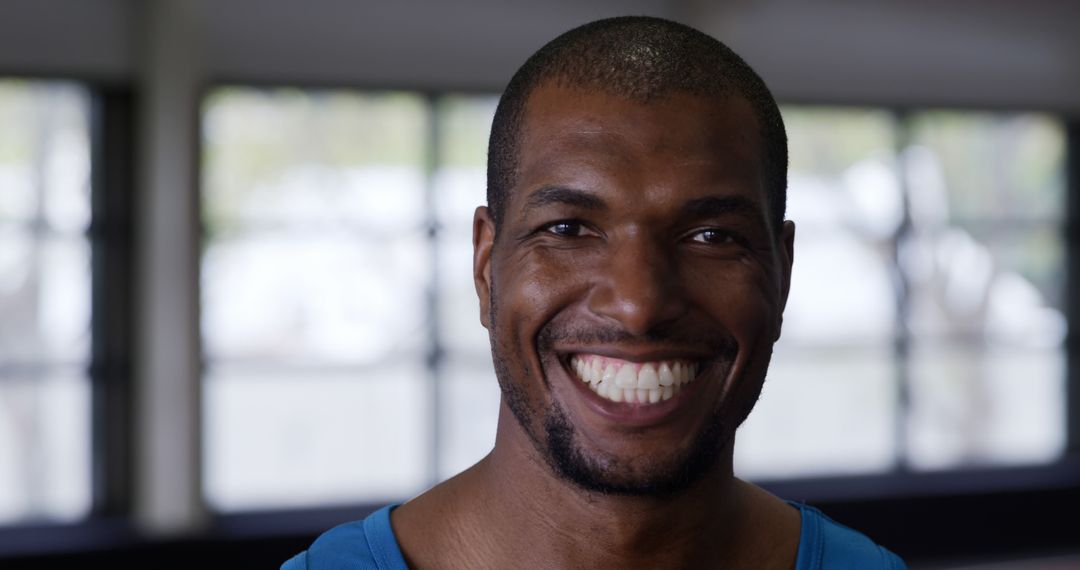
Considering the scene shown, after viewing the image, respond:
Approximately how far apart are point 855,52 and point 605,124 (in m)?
4.29

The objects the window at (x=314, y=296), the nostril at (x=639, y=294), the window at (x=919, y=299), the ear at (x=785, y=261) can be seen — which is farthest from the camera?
the window at (x=919, y=299)

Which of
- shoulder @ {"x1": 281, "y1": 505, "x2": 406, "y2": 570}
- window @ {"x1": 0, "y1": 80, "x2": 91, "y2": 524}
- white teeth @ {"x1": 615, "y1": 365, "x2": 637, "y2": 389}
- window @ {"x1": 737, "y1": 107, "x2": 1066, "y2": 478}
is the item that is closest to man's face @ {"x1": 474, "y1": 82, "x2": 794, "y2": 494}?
white teeth @ {"x1": 615, "y1": 365, "x2": 637, "y2": 389}

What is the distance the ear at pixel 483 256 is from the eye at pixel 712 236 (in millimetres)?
204

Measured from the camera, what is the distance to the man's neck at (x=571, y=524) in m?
1.07

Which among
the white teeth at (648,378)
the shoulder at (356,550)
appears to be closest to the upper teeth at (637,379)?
the white teeth at (648,378)

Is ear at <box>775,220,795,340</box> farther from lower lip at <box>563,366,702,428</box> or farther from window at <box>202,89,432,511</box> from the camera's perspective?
window at <box>202,89,432,511</box>

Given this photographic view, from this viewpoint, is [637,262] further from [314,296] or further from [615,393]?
[314,296]

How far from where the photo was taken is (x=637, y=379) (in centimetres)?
100

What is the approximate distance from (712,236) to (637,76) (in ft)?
0.50

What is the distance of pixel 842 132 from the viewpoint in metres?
5.13

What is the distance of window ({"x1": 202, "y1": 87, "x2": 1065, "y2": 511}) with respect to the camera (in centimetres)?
440

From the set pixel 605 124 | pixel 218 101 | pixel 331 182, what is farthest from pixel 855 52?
pixel 605 124

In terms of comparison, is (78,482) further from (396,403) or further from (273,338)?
(396,403)

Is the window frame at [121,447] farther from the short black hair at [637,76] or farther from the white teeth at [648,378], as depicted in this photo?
the white teeth at [648,378]
